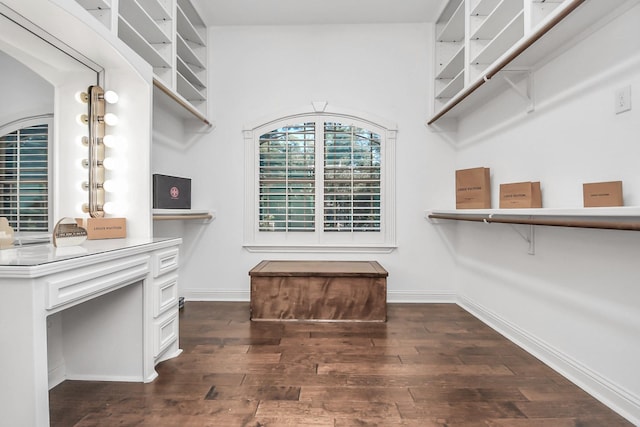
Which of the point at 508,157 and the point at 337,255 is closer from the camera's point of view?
the point at 508,157

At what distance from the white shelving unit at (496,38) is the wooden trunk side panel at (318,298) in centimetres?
179

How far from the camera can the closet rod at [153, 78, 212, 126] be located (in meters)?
2.47

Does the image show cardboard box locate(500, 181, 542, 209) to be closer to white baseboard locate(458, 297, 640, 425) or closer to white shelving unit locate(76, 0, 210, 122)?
white baseboard locate(458, 297, 640, 425)

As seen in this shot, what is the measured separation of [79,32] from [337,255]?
8.89 feet

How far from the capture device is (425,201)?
3.56 metres

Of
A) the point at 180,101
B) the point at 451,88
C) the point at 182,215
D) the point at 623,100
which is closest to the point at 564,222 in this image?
the point at 623,100

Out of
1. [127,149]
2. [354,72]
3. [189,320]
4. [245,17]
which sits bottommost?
[189,320]

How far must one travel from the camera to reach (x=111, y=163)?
2.19 metres

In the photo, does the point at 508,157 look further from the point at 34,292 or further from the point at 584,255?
the point at 34,292

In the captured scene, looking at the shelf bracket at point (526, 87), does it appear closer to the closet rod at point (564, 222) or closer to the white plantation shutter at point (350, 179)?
the closet rod at point (564, 222)

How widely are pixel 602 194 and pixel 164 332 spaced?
252 centimetres

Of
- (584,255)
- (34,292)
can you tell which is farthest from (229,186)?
(584,255)

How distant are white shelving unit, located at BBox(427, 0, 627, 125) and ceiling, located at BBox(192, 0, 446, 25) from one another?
0.32 m

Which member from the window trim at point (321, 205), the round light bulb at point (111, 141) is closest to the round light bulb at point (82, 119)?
the round light bulb at point (111, 141)
